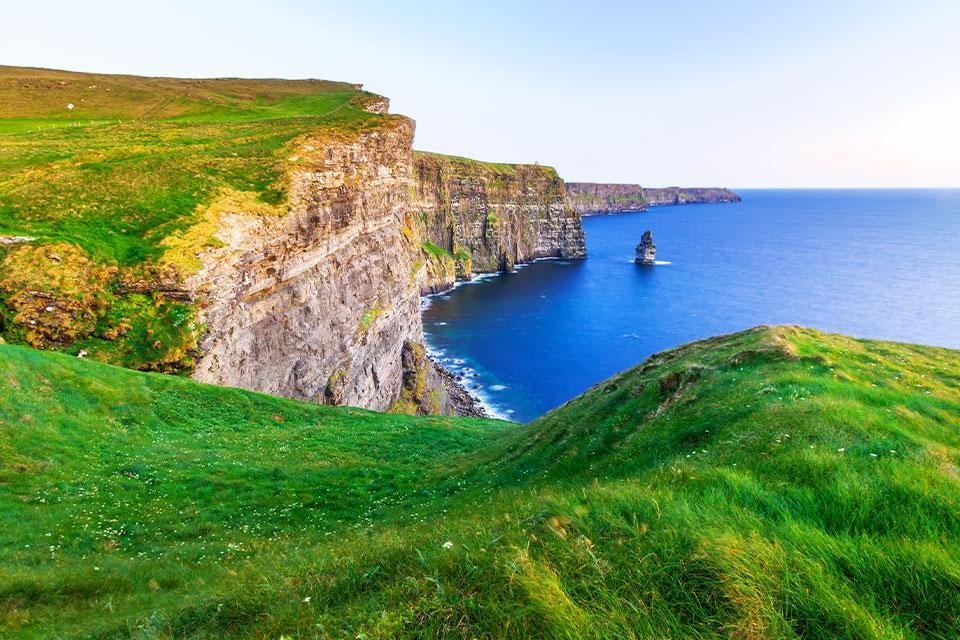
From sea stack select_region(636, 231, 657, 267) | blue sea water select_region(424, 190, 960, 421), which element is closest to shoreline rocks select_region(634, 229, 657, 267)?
sea stack select_region(636, 231, 657, 267)

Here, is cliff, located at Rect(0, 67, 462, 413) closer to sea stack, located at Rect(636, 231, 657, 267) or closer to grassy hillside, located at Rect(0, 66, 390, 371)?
grassy hillside, located at Rect(0, 66, 390, 371)

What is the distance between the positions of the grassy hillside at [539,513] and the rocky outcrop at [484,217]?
110346mm

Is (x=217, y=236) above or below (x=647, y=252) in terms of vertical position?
above

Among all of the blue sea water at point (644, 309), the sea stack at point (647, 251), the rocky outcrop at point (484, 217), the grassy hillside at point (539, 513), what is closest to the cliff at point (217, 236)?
the grassy hillside at point (539, 513)

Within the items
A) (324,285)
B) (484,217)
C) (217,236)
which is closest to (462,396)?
(324,285)

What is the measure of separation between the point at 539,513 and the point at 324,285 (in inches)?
1734

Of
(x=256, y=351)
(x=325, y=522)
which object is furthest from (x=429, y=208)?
(x=325, y=522)

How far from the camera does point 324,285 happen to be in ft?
154

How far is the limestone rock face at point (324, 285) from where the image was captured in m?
34.7

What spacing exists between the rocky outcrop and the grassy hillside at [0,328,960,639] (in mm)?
110346

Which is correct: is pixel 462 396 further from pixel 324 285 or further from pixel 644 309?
pixel 644 309

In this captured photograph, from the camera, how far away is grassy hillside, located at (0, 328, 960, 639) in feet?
15.8

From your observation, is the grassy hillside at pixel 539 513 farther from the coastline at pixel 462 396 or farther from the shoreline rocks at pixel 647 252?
the shoreline rocks at pixel 647 252

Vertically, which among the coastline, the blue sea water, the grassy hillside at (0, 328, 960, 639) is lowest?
the coastline
